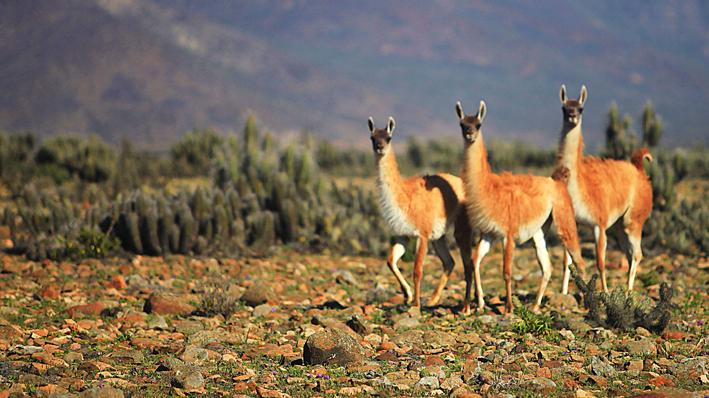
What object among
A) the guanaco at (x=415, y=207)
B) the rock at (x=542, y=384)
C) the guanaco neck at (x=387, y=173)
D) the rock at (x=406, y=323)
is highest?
the guanaco neck at (x=387, y=173)

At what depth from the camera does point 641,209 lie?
38.4ft

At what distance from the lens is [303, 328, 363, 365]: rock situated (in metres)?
7.39

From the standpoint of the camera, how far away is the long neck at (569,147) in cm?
1085

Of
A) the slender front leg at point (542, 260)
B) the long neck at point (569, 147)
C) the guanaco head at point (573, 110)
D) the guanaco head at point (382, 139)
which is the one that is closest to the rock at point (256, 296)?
the guanaco head at point (382, 139)

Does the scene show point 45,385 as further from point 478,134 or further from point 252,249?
point 252,249

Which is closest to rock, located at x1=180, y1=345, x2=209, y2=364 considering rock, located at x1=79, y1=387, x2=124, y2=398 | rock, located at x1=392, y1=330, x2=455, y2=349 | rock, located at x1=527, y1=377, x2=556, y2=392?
rock, located at x1=79, y1=387, x2=124, y2=398

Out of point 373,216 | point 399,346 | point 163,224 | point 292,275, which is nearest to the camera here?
point 399,346

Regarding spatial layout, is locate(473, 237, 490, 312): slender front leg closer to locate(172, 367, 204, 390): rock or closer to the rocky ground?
the rocky ground

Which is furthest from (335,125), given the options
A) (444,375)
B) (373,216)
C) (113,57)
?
(444,375)

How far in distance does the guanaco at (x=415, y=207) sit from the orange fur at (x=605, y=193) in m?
1.66

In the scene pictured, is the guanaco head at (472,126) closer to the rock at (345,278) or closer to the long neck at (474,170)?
the long neck at (474,170)

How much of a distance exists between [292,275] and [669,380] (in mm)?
7080

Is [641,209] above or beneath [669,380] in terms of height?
above

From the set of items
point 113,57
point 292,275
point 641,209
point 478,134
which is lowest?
point 292,275
